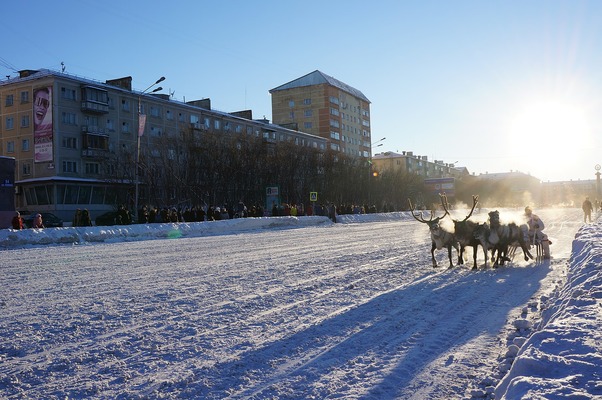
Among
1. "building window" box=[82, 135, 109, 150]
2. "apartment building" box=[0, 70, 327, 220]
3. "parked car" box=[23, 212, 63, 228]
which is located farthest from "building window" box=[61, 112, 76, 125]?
"parked car" box=[23, 212, 63, 228]

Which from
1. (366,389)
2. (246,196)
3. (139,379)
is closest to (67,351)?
(139,379)

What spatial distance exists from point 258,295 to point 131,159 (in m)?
48.2

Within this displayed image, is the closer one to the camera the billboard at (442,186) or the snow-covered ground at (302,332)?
the snow-covered ground at (302,332)

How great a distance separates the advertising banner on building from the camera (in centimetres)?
5922

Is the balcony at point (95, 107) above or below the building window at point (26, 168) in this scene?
above

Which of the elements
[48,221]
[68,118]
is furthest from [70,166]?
[48,221]

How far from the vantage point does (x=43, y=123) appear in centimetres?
6012

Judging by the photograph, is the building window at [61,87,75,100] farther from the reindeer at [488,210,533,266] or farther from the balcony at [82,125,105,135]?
the reindeer at [488,210,533,266]

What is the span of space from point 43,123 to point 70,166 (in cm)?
519

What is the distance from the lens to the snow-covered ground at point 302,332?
5.09m

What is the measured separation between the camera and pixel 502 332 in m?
7.30

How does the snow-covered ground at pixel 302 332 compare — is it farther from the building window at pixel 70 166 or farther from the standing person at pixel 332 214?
the building window at pixel 70 166

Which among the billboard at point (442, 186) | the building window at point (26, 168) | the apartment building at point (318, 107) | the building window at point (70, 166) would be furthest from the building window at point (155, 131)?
the billboard at point (442, 186)

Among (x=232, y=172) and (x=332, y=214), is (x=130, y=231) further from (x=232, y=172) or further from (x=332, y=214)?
(x=232, y=172)
